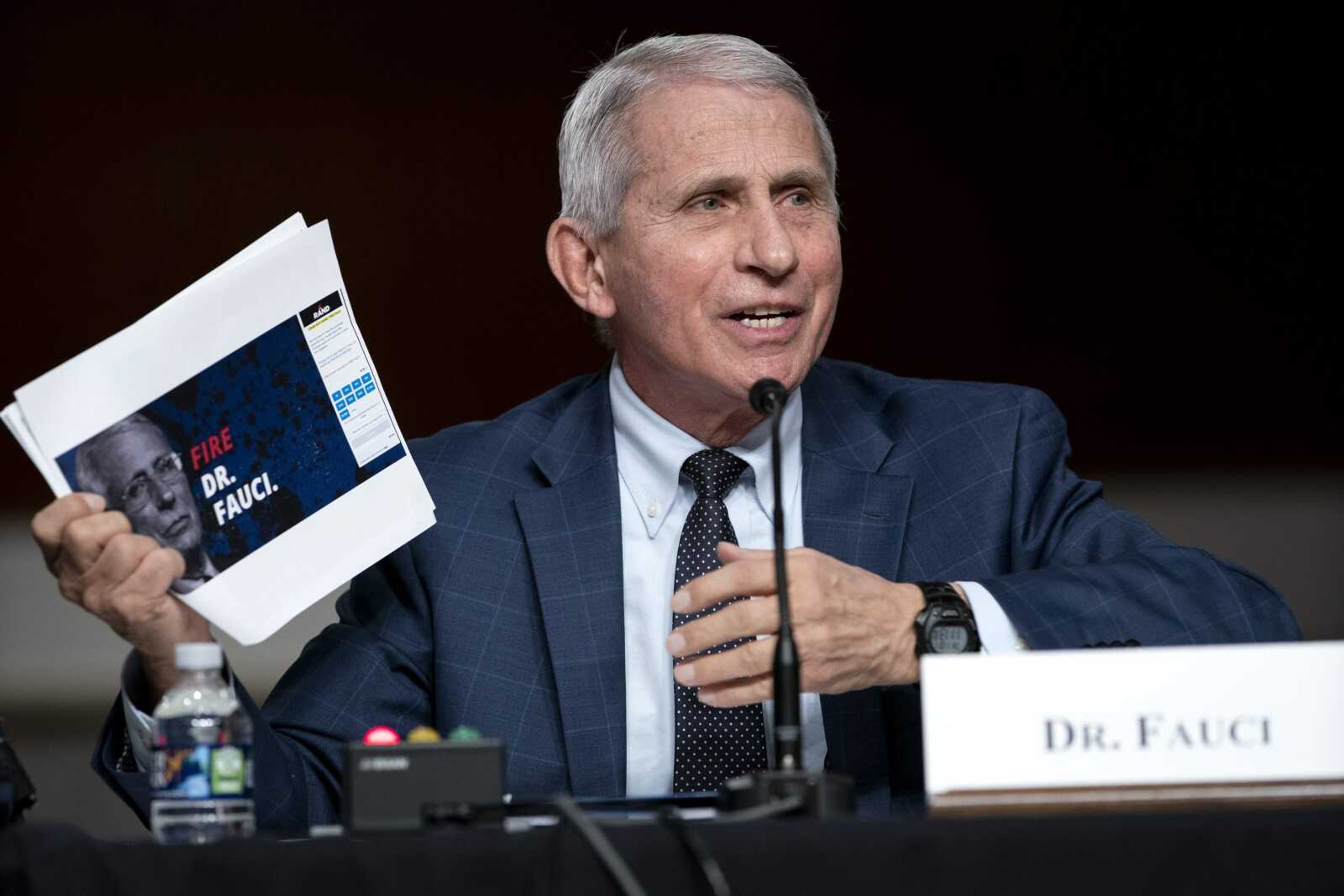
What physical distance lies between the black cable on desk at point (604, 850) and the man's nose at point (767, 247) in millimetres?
1059

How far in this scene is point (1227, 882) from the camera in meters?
0.91

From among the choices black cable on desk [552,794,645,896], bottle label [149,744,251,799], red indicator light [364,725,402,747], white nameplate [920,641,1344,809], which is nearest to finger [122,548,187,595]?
bottle label [149,744,251,799]

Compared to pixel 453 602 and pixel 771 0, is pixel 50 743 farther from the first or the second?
pixel 771 0

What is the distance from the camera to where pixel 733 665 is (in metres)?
1.38

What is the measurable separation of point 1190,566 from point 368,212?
7.18ft

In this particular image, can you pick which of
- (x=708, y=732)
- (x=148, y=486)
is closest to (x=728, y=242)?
(x=708, y=732)

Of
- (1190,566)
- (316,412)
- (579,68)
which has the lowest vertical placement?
(1190,566)

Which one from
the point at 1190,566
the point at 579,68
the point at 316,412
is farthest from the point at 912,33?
the point at 316,412

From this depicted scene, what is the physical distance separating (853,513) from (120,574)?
0.84 meters

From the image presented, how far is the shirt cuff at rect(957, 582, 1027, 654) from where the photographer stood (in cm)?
150

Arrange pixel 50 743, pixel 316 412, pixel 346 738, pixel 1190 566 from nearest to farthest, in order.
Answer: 1. pixel 316 412
2. pixel 1190 566
3. pixel 346 738
4. pixel 50 743

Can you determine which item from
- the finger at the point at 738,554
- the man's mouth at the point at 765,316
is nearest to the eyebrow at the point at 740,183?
the man's mouth at the point at 765,316

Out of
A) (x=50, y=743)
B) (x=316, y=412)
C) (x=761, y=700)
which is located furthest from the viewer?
(x=50, y=743)

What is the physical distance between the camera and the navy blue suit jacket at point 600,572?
68.3 inches
